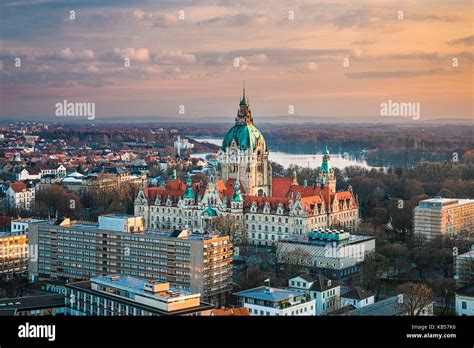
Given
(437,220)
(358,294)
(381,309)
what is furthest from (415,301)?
(437,220)

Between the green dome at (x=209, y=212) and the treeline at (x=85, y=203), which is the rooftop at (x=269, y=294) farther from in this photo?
the treeline at (x=85, y=203)

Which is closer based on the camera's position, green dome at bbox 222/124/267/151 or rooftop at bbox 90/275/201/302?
rooftop at bbox 90/275/201/302

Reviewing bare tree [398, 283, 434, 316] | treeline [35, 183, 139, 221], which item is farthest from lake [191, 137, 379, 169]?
bare tree [398, 283, 434, 316]

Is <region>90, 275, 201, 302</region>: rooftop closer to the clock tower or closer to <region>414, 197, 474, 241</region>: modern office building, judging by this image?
<region>414, 197, 474, 241</region>: modern office building

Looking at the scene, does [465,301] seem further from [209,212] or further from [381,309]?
[209,212]

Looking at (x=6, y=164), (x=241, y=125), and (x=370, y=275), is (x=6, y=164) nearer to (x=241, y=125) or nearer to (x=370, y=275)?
(x=241, y=125)

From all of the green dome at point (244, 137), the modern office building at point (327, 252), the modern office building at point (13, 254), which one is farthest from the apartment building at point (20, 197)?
the modern office building at point (327, 252)
